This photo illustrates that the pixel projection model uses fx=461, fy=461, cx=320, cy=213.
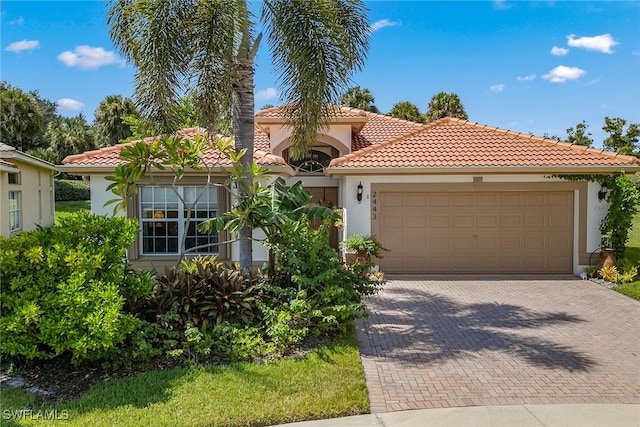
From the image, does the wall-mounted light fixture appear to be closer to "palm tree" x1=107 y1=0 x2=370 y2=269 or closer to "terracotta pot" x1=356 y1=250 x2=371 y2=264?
"terracotta pot" x1=356 y1=250 x2=371 y2=264

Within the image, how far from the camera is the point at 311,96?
30.2 ft

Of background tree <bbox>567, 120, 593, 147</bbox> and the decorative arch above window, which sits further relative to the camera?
background tree <bbox>567, 120, 593, 147</bbox>

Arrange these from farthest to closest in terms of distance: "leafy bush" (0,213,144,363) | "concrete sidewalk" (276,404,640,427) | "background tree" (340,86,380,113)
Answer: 1. "background tree" (340,86,380,113)
2. "leafy bush" (0,213,144,363)
3. "concrete sidewalk" (276,404,640,427)

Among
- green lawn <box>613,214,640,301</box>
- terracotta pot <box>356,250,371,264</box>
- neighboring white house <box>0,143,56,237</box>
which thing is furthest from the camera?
neighboring white house <box>0,143,56,237</box>

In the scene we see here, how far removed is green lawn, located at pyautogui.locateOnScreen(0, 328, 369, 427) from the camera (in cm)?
507

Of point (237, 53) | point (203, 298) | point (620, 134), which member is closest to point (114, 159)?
point (237, 53)

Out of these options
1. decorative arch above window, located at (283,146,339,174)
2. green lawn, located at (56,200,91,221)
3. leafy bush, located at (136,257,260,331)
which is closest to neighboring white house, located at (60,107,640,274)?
decorative arch above window, located at (283,146,339,174)

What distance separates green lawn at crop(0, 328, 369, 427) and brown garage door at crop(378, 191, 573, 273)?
24.7 ft

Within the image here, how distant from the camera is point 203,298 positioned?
7.70 meters

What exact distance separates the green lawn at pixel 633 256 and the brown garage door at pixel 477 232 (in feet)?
6.83

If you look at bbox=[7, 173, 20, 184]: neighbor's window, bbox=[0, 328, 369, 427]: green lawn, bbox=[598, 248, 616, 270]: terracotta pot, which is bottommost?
Answer: bbox=[0, 328, 369, 427]: green lawn

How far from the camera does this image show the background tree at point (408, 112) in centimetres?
3019

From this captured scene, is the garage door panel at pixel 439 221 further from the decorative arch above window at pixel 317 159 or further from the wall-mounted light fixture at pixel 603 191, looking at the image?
the decorative arch above window at pixel 317 159

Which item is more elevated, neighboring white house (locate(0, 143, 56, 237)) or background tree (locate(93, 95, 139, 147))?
background tree (locate(93, 95, 139, 147))
